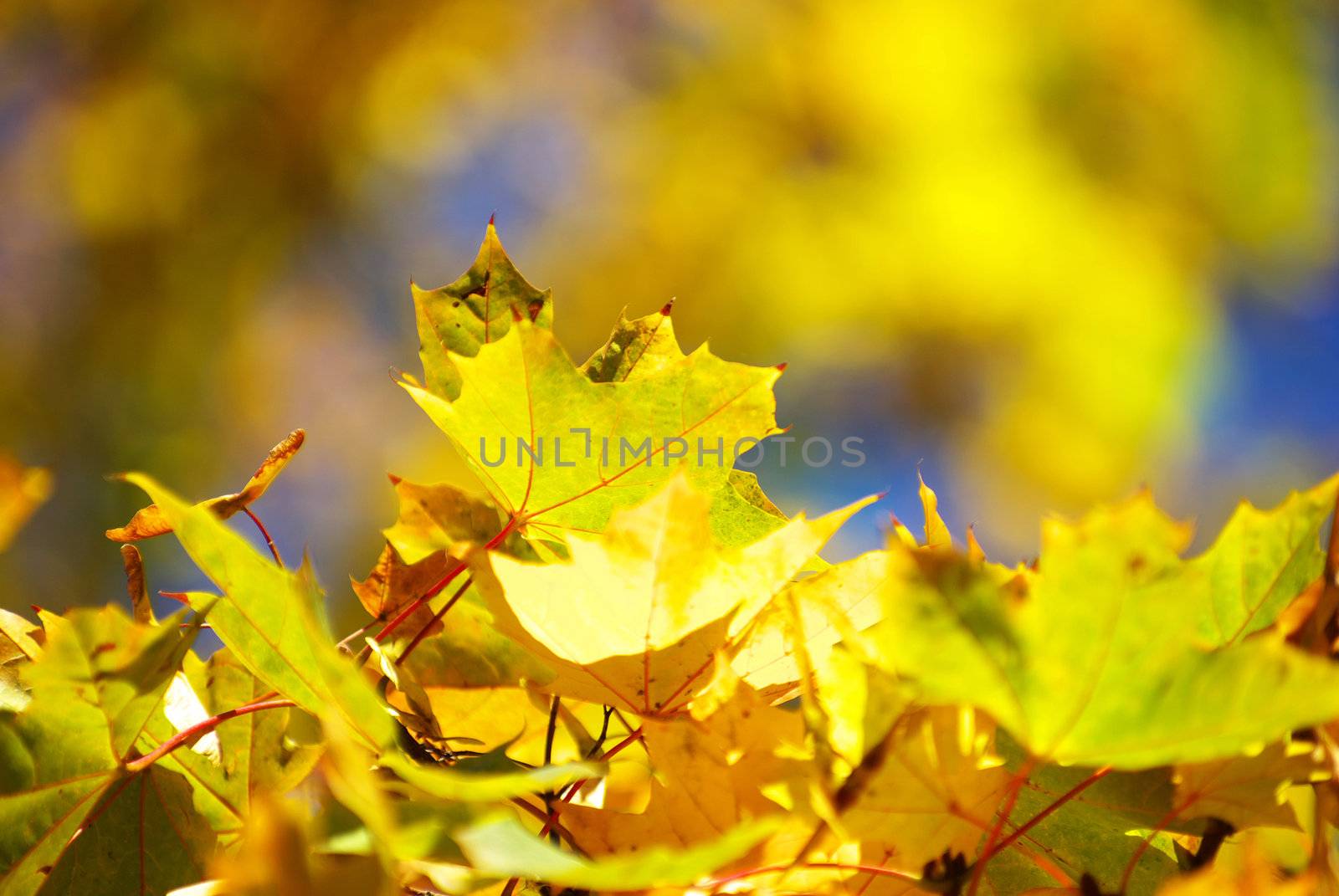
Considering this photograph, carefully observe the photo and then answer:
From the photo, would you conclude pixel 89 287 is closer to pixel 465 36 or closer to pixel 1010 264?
pixel 465 36

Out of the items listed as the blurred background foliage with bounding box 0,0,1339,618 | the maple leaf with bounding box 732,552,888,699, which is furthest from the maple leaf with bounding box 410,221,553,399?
the blurred background foliage with bounding box 0,0,1339,618

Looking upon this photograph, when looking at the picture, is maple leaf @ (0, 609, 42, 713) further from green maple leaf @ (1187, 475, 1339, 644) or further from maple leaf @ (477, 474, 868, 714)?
green maple leaf @ (1187, 475, 1339, 644)

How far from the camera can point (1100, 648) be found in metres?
0.14

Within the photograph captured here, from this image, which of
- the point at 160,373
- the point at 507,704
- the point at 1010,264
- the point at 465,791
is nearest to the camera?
the point at 465,791

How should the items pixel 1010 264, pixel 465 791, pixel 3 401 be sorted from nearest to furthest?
pixel 465 791
pixel 3 401
pixel 1010 264

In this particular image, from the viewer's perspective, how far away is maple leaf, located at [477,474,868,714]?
0.58 feet

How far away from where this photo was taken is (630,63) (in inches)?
150

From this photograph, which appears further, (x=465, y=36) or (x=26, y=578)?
(x=465, y=36)

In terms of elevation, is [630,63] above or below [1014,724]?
above

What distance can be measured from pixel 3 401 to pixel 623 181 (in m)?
2.05

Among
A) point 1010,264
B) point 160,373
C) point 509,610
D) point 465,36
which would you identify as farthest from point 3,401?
point 509,610

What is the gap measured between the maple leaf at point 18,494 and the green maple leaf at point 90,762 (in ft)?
0.07

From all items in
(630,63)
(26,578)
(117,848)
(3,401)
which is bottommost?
(26,578)

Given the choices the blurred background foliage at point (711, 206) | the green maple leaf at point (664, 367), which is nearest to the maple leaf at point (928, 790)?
the green maple leaf at point (664, 367)
